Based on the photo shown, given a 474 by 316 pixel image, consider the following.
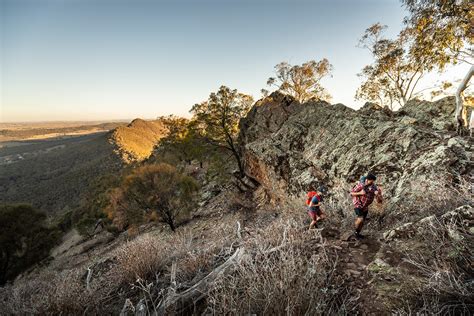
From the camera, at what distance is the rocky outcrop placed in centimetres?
505

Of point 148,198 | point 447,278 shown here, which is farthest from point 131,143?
point 447,278

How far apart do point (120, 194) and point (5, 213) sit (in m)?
11.2

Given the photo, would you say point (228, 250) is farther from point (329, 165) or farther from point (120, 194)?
point (120, 194)

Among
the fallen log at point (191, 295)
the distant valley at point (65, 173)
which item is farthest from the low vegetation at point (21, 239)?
the fallen log at point (191, 295)

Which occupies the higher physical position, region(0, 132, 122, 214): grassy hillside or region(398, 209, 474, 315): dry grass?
region(398, 209, 474, 315): dry grass

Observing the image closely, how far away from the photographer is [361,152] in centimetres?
736

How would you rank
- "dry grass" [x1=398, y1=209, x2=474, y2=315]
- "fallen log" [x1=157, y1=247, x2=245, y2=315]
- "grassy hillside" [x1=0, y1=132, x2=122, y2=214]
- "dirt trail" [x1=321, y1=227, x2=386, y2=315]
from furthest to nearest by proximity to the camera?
"grassy hillside" [x1=0, y1=132, x2=122, y2=214]
"fallen log" [x1=157, y1=247, x2=245, y2=315]
"dirt trail" [x1=321, y1=227, x2=386, y2=315]
"dry grass" [x1=398, y1=209, x2=474, y2=315]

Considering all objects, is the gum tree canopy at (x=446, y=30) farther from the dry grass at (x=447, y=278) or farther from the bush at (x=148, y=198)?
the bush at (x=148, y=198)

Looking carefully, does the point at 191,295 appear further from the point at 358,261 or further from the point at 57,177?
the point at 57,177

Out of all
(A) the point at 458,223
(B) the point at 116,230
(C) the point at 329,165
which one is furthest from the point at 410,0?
(B) the point at 116,230

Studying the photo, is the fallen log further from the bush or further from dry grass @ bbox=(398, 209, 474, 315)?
the bush

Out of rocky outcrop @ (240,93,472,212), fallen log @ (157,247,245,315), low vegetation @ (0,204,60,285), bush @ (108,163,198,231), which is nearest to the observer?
fallen log @ (157,247,245,315)

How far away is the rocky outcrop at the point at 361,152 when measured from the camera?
505 cm

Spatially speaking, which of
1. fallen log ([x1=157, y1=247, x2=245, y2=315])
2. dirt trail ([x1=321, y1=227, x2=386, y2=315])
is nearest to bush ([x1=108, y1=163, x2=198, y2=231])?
dirt trail ([x1=321, y1=227, x2=386, y2=315])
